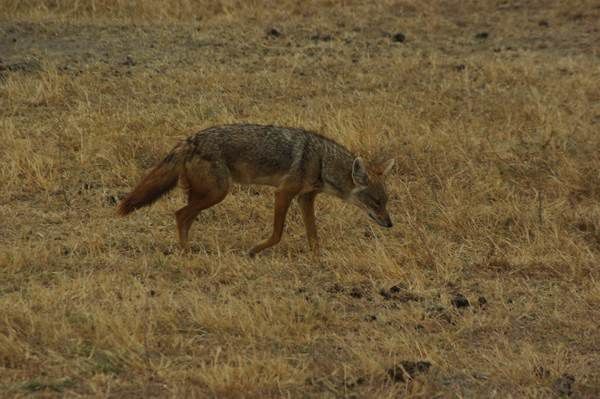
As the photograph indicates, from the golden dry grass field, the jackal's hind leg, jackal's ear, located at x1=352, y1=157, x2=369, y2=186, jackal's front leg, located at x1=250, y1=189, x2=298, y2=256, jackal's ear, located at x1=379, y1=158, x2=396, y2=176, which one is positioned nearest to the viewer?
the golden dry grass field

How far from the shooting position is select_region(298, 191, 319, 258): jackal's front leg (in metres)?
8.67

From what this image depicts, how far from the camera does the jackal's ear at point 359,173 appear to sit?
28.9 ft

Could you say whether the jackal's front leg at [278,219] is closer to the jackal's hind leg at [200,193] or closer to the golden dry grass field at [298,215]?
the golden dry grass field at [298,215]

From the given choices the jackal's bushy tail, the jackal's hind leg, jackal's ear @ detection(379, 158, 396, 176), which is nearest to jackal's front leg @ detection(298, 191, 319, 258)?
jackal's ear @ detection(379, 158, 396, 176)

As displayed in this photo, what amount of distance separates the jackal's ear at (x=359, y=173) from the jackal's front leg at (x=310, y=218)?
0.35 metres

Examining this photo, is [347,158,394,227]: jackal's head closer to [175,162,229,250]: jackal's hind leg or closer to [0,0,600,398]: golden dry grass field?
[0,0,600,398]: golden dry grass field

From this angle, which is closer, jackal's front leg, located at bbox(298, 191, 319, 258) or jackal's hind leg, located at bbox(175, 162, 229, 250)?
jackal's hind leg, located at bbox(175, 162, 229, 250)

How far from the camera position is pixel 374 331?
682cm

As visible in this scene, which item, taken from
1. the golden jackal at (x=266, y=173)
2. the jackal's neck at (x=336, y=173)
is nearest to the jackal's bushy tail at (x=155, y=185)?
the golden jackal at (x=266, y=173)

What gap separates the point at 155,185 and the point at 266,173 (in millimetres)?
827

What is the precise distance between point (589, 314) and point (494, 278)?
968mm

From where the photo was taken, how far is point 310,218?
8797mm

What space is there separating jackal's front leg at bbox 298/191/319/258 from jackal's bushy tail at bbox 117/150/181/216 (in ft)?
3.34

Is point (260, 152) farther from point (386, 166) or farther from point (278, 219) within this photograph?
point (386, 166)
